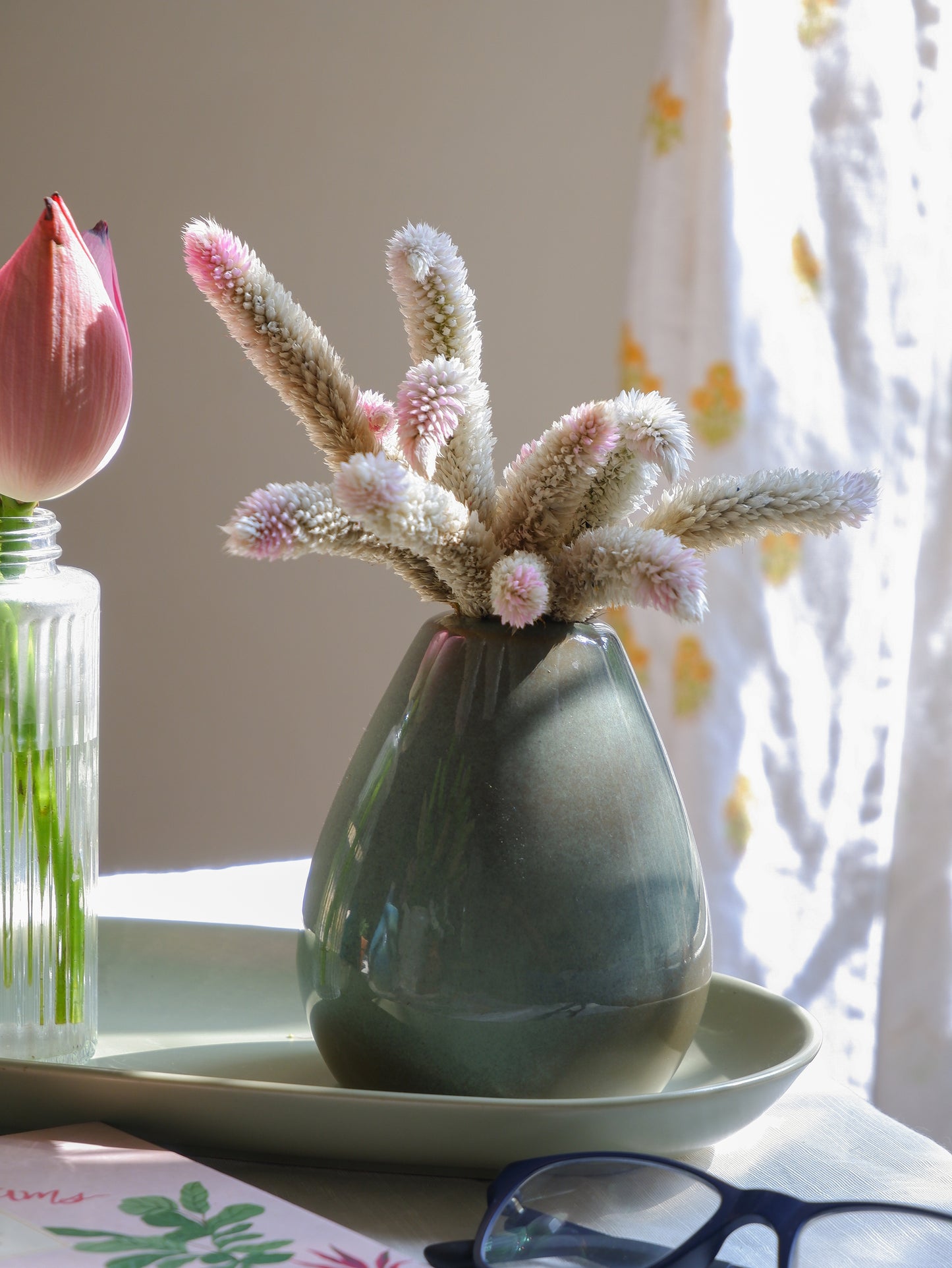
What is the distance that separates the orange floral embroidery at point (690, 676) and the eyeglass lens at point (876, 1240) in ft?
2.94

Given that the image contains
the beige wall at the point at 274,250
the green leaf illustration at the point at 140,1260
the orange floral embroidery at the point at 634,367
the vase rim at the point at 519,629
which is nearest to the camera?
the green leaf illustration at the point at 140,1260

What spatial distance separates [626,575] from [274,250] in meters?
1.42

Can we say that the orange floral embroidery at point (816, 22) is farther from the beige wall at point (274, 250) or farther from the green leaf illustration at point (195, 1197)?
the green leaf illustration at point (195, 1197)

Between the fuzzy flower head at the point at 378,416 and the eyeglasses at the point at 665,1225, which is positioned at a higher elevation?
the fuzzy flower head at the point at 378,416

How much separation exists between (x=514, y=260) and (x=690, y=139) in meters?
0.47

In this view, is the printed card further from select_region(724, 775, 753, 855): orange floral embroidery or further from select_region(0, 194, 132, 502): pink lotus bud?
select_region(724, 775, 753, 855): orange floral embroidery

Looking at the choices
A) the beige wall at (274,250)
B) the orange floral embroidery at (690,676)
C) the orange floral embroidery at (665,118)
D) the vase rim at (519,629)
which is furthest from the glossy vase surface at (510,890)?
the beige wall at (274,250)

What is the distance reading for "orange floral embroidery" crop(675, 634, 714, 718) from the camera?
4.01 feet

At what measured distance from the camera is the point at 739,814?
4.01ft

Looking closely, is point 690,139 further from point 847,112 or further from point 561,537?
point 561,537

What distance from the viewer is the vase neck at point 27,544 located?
41cm

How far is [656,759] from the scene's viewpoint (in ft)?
1.36

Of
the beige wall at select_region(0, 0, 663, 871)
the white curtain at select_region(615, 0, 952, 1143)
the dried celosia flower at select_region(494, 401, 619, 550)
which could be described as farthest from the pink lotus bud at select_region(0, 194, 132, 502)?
the beige wall at select_region(0, 0, 663, 871)

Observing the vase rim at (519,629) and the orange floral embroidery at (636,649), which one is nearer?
the vase rim at (519,629)
